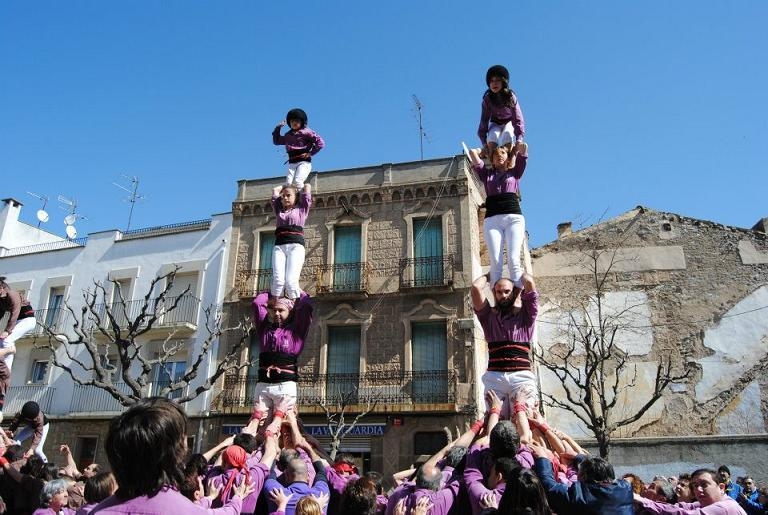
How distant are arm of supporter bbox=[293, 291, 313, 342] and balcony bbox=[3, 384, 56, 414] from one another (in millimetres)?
19692

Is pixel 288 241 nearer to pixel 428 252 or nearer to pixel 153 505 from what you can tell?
pixel 153 505

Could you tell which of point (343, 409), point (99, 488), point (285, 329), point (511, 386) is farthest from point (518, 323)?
point (343, 409)

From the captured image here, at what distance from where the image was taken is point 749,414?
19.5 m

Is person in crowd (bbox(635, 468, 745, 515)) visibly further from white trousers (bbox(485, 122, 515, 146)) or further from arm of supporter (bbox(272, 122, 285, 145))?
arm of supporter (bbox(272, 122, 285, 145))

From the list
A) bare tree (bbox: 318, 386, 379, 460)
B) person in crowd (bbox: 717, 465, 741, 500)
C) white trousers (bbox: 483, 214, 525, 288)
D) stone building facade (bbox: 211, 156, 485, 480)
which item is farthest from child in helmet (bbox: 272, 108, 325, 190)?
stone building facade (bbox: 211, 156, 485, 480)

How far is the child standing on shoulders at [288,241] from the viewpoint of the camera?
24.8 ft

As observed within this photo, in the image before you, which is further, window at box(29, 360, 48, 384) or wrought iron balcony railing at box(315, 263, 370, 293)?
window at box(29, 360, 48, 384)

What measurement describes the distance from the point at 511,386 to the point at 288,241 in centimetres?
327

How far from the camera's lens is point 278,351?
7219mm

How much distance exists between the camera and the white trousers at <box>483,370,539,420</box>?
606 centimetres

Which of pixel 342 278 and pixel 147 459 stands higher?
pixel 342 278

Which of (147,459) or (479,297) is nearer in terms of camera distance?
(147,459)

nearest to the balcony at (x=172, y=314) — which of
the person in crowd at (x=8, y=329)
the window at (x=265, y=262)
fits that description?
the window at (x=265, y=262)

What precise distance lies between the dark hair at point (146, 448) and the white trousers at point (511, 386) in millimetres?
3994
